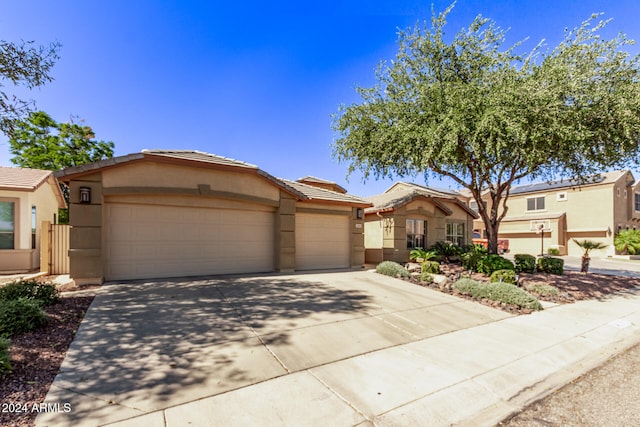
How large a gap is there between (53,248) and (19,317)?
7430mm

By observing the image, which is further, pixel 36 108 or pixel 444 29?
pixel 444 29

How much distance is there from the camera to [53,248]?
1021 centimetres

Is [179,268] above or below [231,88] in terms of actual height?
below

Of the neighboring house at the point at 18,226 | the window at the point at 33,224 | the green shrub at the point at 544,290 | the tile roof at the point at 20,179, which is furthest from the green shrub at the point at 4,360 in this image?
the green shrub at the point at 544,290

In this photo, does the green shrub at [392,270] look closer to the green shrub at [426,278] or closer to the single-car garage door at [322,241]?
the green shrub at [426,278]

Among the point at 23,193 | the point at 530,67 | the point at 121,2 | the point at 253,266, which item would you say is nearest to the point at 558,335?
the point at 253,266

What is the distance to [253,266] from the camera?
10555 millimetres

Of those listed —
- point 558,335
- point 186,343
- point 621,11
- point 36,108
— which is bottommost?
point 558,335

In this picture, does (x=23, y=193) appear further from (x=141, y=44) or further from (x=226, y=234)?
(x=226, y=234)

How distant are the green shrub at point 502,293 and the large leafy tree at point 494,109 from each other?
4.55 m

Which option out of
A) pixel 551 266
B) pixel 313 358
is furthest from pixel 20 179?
pixel 551 266

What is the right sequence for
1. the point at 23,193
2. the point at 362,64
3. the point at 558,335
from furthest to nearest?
1. the point at 362,64
2. the point at 23,193
3. the point at 558,335

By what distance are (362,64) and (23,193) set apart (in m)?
15.0

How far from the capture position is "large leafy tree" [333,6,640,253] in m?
9.21
